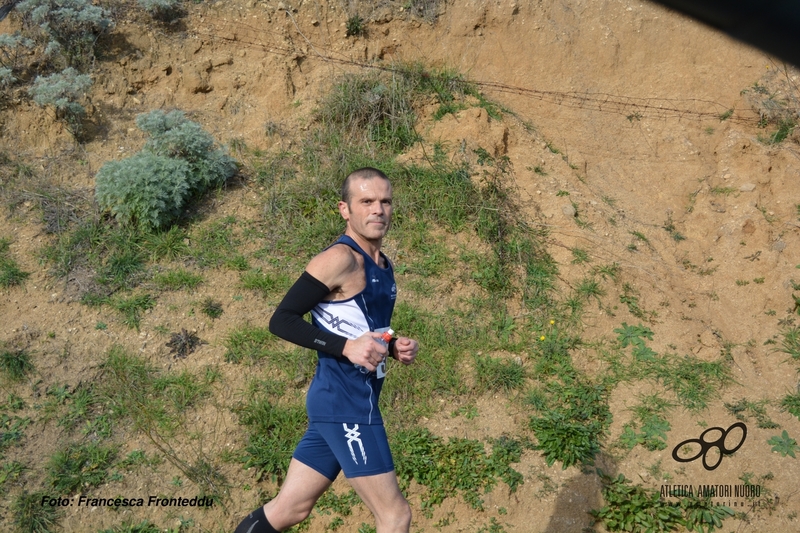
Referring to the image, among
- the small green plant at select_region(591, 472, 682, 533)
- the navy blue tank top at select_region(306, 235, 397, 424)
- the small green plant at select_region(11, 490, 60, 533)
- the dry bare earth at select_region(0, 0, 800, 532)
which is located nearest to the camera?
the navy blue tank top at select_region(306, 235, 397, 424)

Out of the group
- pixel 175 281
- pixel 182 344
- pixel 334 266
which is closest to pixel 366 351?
pixel 334 266

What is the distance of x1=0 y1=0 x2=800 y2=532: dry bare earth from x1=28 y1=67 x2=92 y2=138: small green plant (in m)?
0.16

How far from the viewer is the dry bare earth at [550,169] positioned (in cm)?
506

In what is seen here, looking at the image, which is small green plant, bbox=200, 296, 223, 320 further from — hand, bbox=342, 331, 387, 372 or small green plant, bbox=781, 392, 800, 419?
small green plant, bbox=781, 392, 800, 419

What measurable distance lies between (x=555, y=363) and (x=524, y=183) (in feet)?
7.18

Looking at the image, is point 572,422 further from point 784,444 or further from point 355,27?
point 355,27

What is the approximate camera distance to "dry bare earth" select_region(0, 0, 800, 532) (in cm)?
506

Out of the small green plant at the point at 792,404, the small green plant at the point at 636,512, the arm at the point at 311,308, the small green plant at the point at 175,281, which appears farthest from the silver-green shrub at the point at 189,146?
the small green plant at the point at 792,404

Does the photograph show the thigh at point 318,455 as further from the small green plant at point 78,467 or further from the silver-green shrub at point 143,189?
the silver-green shrub at point 143,189

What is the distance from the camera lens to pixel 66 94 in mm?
6746

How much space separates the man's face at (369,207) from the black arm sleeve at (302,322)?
1.34 feet

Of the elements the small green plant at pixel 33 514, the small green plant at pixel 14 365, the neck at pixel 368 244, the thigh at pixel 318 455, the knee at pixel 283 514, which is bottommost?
the small green plant at pixel 33 514

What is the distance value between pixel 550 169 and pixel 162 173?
3.94m

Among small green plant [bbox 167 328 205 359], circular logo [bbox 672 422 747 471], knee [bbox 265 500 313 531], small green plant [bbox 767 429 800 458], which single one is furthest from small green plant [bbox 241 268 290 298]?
small green plant [bbox 767 429 800 458]
